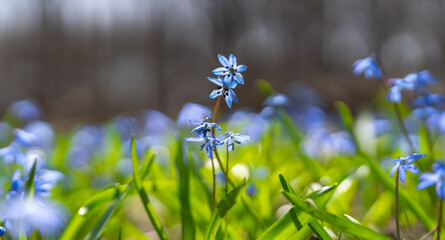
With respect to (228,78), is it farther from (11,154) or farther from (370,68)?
(11,154)

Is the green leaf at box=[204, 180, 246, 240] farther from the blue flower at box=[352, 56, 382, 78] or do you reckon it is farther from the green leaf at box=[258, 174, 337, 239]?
the blue flower at box=[352, 56, 382, 78]

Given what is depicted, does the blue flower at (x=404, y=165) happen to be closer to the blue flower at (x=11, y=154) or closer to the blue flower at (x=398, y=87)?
the blue flower at (x=398, y=87)

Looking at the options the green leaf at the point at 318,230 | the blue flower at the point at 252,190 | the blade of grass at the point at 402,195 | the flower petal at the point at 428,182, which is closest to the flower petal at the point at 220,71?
the green leaf at the point at 318,230

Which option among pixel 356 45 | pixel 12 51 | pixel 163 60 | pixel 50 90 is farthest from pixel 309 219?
pixel 12 51

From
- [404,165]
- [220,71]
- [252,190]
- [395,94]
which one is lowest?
[252,190]

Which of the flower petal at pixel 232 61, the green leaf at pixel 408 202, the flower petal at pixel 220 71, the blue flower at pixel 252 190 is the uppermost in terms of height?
the flower petal at pixel 232 61

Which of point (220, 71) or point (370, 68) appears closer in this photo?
point (220, 71)

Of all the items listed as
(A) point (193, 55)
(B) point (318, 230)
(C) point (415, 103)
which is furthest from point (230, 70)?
(A) point (193, 55)

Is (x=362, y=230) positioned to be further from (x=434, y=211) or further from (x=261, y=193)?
(x=434, y=211)
